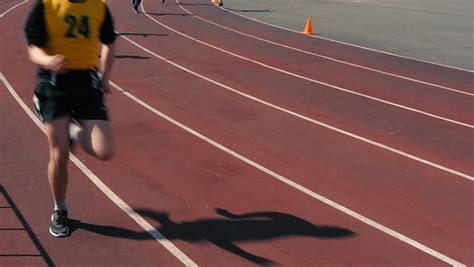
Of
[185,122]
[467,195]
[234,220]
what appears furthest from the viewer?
[185,122]

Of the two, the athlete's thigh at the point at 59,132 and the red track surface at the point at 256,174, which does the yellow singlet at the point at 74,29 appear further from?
the red track surface at the point at 256,174

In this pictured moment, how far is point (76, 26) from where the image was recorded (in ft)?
15.1

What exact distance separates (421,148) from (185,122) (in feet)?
11.3

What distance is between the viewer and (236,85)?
11.6 m

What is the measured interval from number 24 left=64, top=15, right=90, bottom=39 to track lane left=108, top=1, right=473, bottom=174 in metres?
4.82

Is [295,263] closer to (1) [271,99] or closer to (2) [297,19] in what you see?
(1) [271,99]

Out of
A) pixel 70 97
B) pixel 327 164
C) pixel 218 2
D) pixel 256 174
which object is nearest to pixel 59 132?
pixel 70 97

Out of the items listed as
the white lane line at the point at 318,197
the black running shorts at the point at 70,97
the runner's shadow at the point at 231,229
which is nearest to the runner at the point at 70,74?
the black running shorts at the point at 70,97

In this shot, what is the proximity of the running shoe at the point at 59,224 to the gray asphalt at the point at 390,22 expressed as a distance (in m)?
12.1

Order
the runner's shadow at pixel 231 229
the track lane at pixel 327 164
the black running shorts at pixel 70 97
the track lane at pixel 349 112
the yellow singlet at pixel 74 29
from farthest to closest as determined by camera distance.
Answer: the track lane at pixel 349 112
the track lane at pixel 327 164
the runner's shadow at pixel 231 229
the black running shorts at pixel 70 97
the yellow singlet at pixel 74 29

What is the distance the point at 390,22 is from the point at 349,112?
15307 millimetres

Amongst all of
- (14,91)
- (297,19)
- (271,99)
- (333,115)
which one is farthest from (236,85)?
(297,19)

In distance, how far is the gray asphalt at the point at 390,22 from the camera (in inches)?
682

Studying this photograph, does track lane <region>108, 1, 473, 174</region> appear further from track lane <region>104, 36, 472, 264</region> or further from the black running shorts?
the black running shorts
